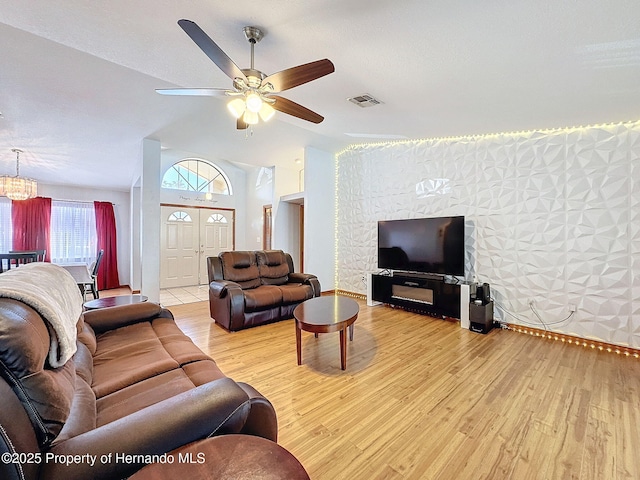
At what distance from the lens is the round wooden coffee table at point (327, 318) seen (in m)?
2.36

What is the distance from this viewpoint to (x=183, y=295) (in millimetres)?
5762

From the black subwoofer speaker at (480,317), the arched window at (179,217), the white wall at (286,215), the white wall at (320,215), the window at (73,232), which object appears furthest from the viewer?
the arched window at (179,217)

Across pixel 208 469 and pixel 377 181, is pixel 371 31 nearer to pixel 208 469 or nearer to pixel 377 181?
pixel 208 469

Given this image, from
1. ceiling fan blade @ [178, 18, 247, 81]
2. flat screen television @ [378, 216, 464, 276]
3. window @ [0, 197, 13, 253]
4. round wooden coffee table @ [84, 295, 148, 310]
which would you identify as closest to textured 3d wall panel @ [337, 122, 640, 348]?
flat screen television @ [378, 216, 464, 276]

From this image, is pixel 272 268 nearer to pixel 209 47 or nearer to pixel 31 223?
pixel 209 47

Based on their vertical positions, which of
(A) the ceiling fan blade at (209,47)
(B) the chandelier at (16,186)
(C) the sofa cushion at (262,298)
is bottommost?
(C) the sofa cushion at (262,298)

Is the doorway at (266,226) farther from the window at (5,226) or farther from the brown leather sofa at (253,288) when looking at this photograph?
the window at (5,226)

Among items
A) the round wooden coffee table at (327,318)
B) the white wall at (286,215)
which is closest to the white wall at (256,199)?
the white wall at (286,215)

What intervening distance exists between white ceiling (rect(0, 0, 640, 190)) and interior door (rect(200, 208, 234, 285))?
336cm

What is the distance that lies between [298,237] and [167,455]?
20.0 ft

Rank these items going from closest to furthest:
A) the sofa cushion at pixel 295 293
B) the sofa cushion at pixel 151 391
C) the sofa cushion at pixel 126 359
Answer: the sofa cushion at pixel 151 391, the sofa cushion at pixel 126 359, the sofa cushion at pixel 295 293

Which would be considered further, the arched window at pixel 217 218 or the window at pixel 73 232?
the arched window at pixel 217 218

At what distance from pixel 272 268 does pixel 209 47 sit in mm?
3112

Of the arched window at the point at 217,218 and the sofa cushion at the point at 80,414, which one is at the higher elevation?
the arched window at the point at 217,218
